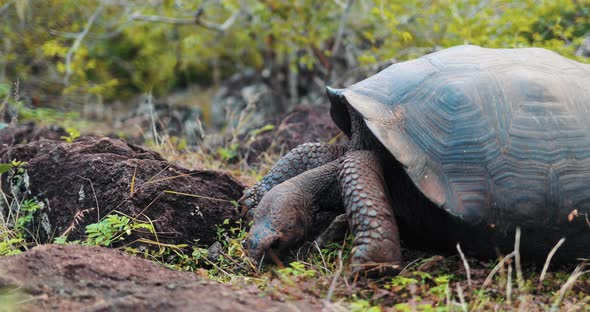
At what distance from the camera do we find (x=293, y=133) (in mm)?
4746

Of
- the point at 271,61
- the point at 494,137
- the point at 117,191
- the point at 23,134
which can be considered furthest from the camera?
the point at 271,61

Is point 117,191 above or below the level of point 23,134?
above

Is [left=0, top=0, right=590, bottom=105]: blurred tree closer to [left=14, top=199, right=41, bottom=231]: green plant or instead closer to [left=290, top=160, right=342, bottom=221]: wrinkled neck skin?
[left=290, top=160, right=342, bottom=221]: wrinkled neck skin

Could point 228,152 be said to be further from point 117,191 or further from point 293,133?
point 117,191

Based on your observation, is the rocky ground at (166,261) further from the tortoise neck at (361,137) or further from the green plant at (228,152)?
the green plant at (228,152)

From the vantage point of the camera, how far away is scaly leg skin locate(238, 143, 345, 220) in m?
2.83

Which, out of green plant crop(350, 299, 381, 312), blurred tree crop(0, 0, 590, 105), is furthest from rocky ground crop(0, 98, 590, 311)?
blurred tree crop(0, 0, 590, 105)

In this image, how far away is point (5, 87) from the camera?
5516mm

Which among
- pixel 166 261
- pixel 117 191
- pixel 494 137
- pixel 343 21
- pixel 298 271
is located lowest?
pixel 166 261

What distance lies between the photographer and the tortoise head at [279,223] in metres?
2.34

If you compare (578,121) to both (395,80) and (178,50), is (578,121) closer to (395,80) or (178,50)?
(395,80)

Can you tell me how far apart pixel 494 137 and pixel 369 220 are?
26.5 inches

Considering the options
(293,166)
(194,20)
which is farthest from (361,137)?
(194,20)

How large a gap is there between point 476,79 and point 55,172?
2.23m
